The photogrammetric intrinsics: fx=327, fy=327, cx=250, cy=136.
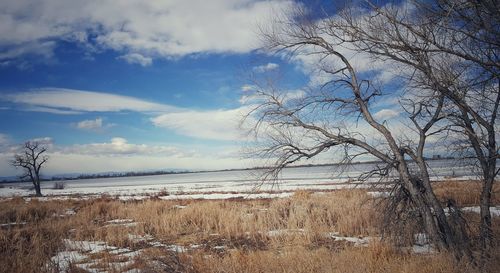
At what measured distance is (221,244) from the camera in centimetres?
997

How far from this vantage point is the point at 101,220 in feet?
50.6

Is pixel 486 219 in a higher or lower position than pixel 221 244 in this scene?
higher

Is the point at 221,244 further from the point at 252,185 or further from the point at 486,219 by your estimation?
the point at 486,219

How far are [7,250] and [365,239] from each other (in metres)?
9.85

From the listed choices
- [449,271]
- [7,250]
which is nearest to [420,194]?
[449,271]

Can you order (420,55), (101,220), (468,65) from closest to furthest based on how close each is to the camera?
(468,65) < (420,55) < (101,220)

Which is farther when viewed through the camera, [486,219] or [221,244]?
[221,244]

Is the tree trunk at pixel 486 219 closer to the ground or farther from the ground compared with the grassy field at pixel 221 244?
farther from the ground

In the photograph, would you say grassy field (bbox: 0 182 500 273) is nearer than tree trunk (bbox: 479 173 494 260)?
Yes

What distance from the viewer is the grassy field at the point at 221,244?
255 inches

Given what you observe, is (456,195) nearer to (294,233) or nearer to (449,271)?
(294,233)

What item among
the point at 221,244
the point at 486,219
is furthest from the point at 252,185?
the point at 486,219

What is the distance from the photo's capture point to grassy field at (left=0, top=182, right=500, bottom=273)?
6.48 metres

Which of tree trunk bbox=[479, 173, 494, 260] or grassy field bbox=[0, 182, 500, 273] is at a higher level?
tree trunk bbox=[479, 173, 494, 260]
